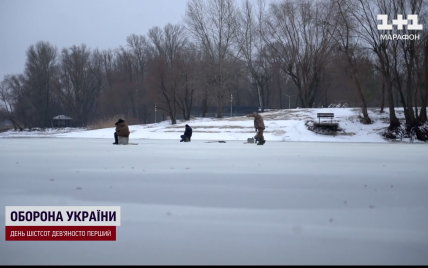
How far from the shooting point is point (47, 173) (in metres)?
10.9

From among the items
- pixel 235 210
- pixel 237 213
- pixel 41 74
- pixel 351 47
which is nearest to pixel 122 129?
pixel 235 210

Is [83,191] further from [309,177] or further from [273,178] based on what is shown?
[309,177]

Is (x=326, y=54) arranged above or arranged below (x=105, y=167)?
above

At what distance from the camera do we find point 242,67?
6253cm

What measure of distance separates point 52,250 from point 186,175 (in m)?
5.20

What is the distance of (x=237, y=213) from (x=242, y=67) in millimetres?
56712

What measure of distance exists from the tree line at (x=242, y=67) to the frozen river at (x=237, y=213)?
91.5 ft

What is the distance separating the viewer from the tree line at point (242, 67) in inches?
1458

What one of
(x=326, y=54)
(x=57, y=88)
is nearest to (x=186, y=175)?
(x=326, y=54)

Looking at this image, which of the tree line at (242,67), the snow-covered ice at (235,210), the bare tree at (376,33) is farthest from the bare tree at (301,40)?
the snow-covered ice at (235,210)

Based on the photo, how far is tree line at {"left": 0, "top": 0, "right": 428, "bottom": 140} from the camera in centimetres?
3703

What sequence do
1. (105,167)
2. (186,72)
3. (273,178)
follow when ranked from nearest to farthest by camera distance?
(273,178)
(105,167)
(186,72)

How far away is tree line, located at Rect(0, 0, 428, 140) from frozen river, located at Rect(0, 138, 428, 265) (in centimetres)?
2790

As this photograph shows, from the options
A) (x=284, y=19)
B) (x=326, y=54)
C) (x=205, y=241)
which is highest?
(x=284, y=19)
